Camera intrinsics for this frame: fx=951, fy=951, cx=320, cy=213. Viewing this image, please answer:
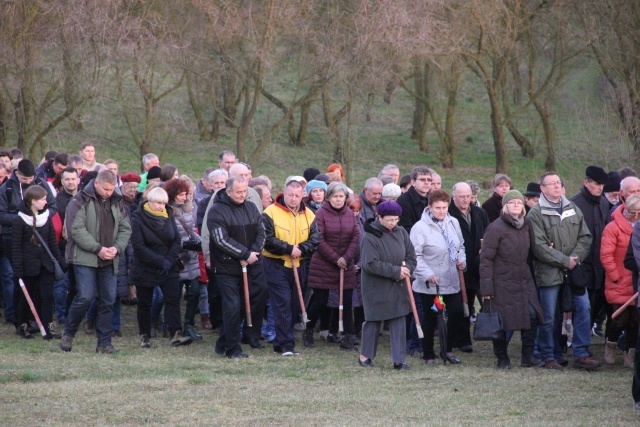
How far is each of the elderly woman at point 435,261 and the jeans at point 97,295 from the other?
333 cm

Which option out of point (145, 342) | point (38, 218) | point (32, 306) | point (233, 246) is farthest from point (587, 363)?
point (38, 218)

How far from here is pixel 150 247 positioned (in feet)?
35.6

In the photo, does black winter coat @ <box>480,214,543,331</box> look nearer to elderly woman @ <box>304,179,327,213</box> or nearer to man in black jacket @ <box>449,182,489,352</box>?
man in black jacket @ <box>449,182,489,352</box>

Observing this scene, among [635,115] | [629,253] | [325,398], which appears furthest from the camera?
[635,115]

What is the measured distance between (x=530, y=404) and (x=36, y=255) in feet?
19.8

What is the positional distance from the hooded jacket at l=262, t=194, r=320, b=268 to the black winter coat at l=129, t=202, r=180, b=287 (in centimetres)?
109

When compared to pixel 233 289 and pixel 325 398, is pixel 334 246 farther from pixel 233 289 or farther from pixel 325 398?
pixel 325 398

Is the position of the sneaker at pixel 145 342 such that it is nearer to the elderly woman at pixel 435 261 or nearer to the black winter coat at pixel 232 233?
the black winter coat at pixel 232 233

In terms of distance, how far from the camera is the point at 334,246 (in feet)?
36.1

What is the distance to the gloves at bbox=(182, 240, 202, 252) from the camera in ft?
36.2

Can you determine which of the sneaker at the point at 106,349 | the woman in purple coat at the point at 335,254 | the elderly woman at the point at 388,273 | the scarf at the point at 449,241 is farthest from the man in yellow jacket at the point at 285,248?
the sneaker at the point at 106,349

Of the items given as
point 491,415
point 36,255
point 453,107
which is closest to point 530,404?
point 491,415

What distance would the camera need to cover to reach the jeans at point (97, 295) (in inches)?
402

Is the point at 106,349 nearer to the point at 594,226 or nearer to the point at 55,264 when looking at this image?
the point at 55,264
